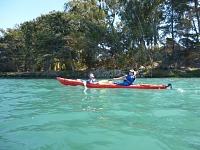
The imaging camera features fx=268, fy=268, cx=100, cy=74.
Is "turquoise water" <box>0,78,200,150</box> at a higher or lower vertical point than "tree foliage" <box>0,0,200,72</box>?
lower

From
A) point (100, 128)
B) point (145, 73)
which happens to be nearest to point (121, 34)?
point (145, 73)

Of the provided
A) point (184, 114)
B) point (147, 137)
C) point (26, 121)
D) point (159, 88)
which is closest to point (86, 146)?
point (147, 137)

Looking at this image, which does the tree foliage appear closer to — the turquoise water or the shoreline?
the shoreline

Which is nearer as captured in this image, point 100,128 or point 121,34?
point 100,128

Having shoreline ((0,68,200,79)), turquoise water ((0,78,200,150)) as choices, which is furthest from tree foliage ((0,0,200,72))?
turquoise water ((0,78,200,150))

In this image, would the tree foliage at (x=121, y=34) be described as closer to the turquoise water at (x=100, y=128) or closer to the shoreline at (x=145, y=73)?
the shoreline at (x=145, y=73)

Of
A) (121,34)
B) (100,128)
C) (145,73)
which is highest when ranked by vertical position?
(121,34)

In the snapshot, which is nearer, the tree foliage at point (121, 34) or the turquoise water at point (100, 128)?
the turquoise water at point (100, 128)

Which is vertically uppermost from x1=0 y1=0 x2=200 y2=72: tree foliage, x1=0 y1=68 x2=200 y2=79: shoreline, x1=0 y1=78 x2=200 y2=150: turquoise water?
x1=0 y1=0 x2=200 y2=72: tree foliage

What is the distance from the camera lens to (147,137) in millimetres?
5742

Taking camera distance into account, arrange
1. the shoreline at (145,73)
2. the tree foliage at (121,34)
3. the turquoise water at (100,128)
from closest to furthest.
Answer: the turquoise water at (100,128) < the shoreline at (145,73) < the tree foliage at (121,34)

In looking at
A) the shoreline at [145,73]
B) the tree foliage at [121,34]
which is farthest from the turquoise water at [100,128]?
the tree foliage at [121,34]

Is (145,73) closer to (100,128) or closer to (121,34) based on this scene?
(121,34)

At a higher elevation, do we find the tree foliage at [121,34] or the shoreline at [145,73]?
the tree foliage at [121,34]
